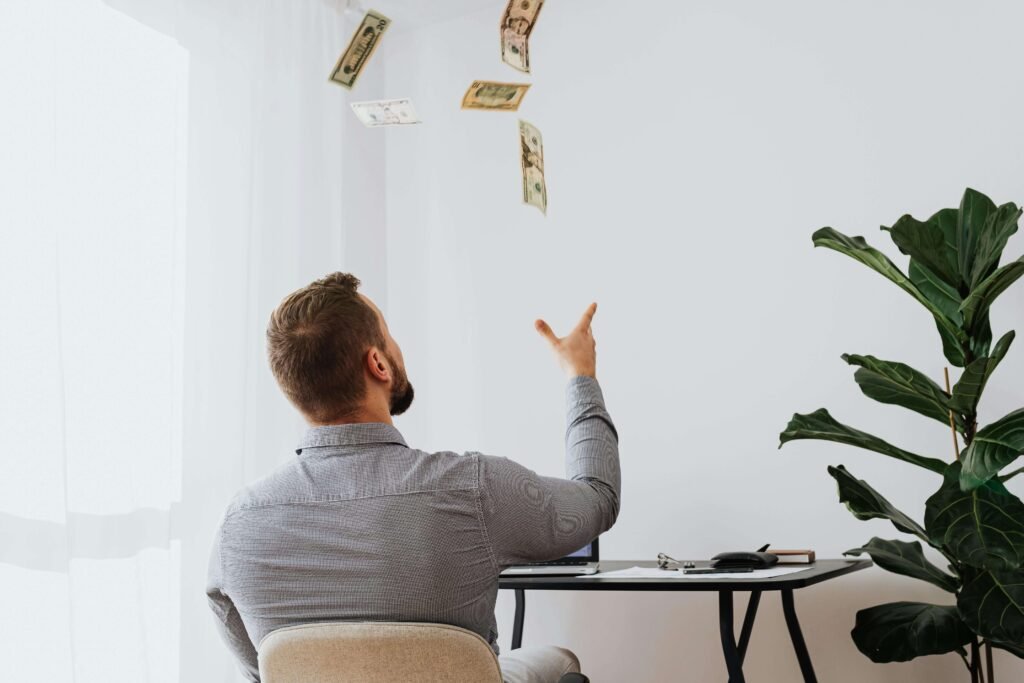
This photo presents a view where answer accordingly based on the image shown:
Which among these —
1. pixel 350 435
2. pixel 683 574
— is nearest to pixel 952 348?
pixel 683 574

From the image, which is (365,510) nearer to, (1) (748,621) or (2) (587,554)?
(2) (587,554)

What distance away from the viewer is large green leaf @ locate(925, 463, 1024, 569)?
5.88 ft

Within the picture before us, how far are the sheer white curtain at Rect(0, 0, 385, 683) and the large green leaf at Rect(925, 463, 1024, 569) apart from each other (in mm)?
1944

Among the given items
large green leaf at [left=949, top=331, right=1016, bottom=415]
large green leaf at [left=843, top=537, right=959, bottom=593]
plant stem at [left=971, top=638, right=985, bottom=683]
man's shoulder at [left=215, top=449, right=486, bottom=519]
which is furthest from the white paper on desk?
A: man's shoulder at [left=215, top=449, right=486, bottom=519]

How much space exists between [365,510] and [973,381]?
1.38m

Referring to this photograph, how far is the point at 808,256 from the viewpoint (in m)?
2.72

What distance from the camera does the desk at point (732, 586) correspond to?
1.86 metres

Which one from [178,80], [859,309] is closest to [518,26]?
[178,80]

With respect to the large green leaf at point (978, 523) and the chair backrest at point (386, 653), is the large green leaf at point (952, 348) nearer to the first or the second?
the large green leaf at point (978, 523)

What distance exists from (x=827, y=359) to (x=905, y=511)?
48 centimetres

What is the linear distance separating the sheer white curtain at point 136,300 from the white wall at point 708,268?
2.20ft

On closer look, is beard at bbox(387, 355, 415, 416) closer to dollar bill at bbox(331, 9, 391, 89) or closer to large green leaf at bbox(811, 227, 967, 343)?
large green leaf at bbox(811, 227, 967, 343)

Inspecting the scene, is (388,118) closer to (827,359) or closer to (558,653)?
(827,359)

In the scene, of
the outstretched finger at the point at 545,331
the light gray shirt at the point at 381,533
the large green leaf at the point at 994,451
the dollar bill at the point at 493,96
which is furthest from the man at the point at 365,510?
the dollar bill at the point at 493,96
